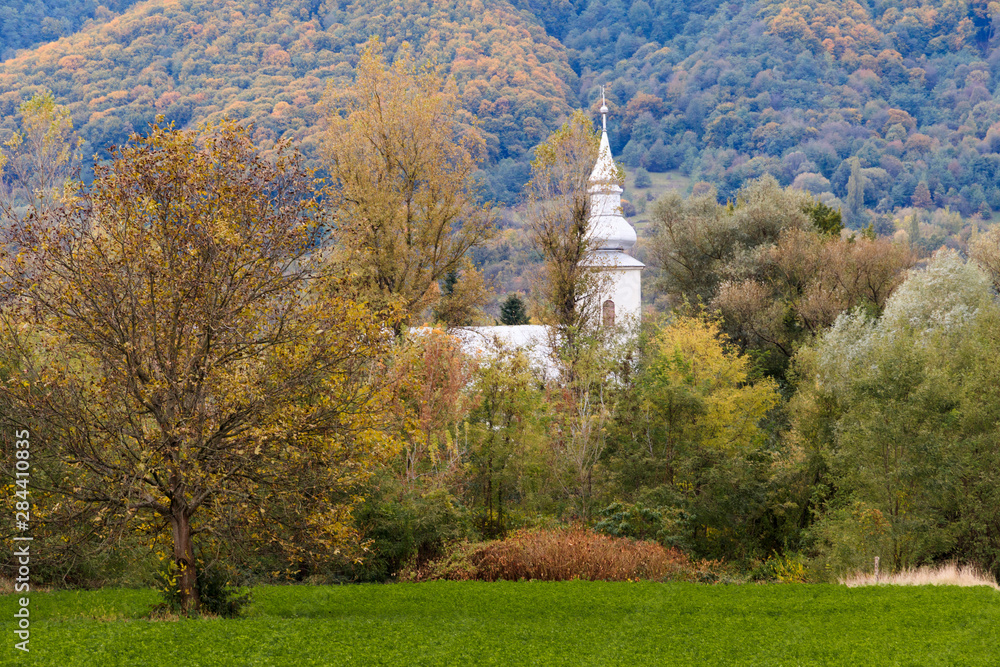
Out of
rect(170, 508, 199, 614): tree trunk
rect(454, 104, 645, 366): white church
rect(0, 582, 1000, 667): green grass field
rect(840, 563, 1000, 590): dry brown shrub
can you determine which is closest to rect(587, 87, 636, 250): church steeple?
rect(454, 104, 645, 366): white church

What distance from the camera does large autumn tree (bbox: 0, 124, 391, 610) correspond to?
10.8 metres

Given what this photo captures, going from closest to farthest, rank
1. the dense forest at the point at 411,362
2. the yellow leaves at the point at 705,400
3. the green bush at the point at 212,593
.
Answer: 1. the dense forest at the point at 411,362
2. the green bush at the point at 212,593
3. the yellow leaves at the point at 705,400

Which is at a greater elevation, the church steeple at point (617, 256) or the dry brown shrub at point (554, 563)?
the church steeple at point (617, 256)

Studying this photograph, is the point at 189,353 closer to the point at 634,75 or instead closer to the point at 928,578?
the point at 928,578

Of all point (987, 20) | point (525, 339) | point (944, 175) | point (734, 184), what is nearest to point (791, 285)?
point (525, 339)

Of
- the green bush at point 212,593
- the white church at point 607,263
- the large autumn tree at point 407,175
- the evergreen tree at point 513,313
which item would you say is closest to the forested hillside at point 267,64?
the evergreen tree at point 513,313

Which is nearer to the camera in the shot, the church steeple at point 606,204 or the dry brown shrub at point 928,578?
the dry brown shrub at point 928,578

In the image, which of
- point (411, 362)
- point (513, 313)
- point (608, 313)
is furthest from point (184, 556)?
point (513, 313)

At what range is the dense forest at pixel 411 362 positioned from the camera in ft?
36.2

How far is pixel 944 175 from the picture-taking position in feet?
287

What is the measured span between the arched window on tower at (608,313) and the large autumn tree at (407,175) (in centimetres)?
530

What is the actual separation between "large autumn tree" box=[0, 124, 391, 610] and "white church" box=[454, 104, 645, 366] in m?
18.7

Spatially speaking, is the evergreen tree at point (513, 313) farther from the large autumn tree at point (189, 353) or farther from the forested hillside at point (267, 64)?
the large autumn tree at point (189, 353)

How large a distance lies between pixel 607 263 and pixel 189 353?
25.0m
